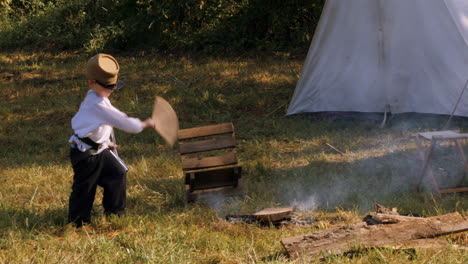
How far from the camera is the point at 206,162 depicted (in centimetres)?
534

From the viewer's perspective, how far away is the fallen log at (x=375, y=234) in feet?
12.1

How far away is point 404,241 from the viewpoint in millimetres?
3820

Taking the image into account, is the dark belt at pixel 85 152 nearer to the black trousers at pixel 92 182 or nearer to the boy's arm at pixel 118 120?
the black trousers at pixel 92 182

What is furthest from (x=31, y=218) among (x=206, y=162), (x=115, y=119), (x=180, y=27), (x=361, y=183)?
(x=180, y=27)

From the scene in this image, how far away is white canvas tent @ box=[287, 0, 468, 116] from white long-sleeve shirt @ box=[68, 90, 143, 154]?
4058 mm

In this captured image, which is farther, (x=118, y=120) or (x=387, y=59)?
(x=387, y=59)

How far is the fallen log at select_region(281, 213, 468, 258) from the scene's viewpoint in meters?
3.68

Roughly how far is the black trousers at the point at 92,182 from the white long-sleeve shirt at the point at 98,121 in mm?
91

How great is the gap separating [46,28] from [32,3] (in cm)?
139

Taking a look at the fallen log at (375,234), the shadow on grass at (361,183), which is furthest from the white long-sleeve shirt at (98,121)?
the shadow on grass at (361,183)

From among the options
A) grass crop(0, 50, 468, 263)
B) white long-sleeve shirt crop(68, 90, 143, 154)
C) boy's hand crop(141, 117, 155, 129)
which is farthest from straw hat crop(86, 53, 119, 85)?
grass crop(0, 50, 468, 263)

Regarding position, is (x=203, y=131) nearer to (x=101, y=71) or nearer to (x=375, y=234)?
(x=101, y=71)

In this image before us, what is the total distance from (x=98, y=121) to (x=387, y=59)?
14.7 ft

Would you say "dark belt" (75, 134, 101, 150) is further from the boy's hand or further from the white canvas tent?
the white canvas tent
